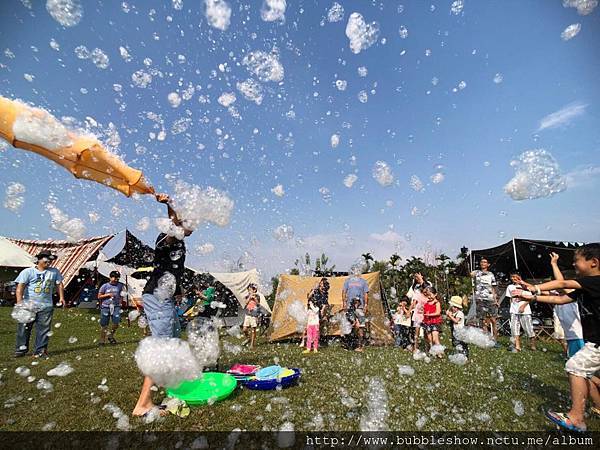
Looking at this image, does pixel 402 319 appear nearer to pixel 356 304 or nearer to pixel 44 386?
pixel 356 304

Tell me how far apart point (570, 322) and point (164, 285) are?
5.91m

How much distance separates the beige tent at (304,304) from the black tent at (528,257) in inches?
184

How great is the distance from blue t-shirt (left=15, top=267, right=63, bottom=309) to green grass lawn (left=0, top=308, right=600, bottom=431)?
119cm

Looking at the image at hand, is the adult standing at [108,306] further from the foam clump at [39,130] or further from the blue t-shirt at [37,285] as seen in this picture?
the foam clump at [39,130]

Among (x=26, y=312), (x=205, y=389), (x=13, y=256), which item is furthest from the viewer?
(x=13, y=256)

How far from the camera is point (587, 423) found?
3.75 m

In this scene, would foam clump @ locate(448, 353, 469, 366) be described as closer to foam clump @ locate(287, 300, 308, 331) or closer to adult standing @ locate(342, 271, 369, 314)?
adult standing @ locate(342, 271, 369, 314)

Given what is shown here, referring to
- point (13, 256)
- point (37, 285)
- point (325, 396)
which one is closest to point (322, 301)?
point (325, 396)

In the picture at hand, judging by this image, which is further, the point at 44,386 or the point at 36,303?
the point at 36,303

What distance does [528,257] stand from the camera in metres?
13.8

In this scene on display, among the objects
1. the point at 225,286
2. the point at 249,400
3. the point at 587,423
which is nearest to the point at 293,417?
the point at 249,400

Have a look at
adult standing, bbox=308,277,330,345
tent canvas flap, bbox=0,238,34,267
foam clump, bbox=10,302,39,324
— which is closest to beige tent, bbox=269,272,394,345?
adult standing, bbox=308,277,330,345

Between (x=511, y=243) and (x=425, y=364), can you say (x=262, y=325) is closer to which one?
(x=425, y=364)

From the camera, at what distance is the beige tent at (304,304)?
35.2 feet
